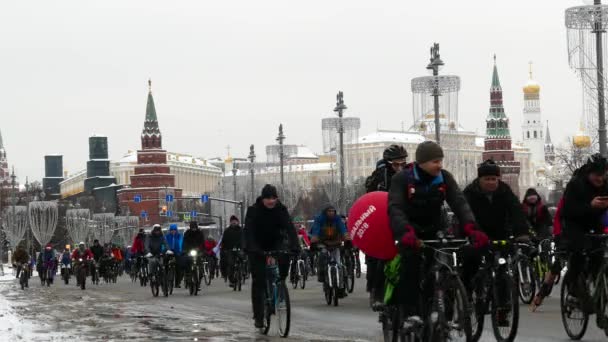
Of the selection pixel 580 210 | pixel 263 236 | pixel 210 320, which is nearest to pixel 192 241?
pixel 210 320

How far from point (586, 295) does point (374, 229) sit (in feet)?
8.64

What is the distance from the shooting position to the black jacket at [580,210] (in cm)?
1211

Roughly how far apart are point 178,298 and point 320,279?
4.47 metres

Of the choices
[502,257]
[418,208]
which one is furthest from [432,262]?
[502,257]

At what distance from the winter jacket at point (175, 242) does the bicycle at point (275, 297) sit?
1173cm

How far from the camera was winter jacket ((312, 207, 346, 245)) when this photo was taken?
1986 cm

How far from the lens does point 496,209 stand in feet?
40.3

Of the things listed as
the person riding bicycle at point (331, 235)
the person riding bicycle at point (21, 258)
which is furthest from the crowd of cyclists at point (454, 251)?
the person riding bicycle at point (21, 258)

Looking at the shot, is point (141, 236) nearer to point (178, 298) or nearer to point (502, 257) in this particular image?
point (178, 298)

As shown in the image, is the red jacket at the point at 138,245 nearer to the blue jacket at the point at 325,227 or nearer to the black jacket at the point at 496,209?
the blue jacket at the point at 325,227

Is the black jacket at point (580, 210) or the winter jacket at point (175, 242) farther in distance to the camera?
the winter jacket at point (175, 242)

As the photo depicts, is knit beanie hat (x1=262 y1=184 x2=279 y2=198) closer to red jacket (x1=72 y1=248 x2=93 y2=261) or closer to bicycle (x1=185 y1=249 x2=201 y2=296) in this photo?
bicycle (x1=185 y1=249 x2=201 y2=296)

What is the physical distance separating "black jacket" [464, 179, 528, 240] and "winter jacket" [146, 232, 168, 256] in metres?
15.0

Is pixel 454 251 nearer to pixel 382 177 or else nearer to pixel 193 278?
pixel 382 177
